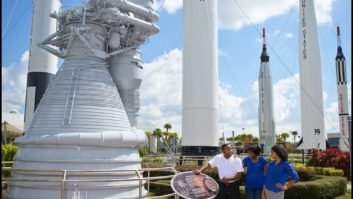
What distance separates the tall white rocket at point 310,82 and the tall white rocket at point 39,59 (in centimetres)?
1629

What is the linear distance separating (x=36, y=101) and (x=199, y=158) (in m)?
9.29

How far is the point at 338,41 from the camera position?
88.2ft

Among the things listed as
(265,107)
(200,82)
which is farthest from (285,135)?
(200,82)

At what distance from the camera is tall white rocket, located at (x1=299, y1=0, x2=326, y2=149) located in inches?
920

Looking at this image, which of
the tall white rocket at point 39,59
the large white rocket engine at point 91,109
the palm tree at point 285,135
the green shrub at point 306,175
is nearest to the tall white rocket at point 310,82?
→ the green shrub at point 306,175

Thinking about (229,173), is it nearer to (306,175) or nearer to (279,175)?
(279,175)

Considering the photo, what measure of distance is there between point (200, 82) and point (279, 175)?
14097 millimetres

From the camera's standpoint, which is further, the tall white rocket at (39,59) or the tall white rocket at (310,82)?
the tall white rocket at (310,82)

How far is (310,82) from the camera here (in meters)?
23.6

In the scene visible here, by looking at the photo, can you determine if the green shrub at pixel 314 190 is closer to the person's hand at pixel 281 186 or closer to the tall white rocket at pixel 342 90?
the person's hand at pixel 281 186

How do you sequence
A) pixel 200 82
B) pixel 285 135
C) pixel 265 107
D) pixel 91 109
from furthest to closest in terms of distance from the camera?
pixel 285 135 → pixel 265 107 → pixel 200 82 → pixel 91 109

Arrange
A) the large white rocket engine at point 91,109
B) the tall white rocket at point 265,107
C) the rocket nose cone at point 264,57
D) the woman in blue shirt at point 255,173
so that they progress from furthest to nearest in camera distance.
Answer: the rocket nose cone at point 264,57 < the tall white rocket at point 265,107 < the large white rocket engine at point 91,109 < the woman in blue shirt at point 255,173

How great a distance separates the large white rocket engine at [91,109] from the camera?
991 centimetres

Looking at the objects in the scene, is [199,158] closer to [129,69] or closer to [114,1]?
A: [129,69]
